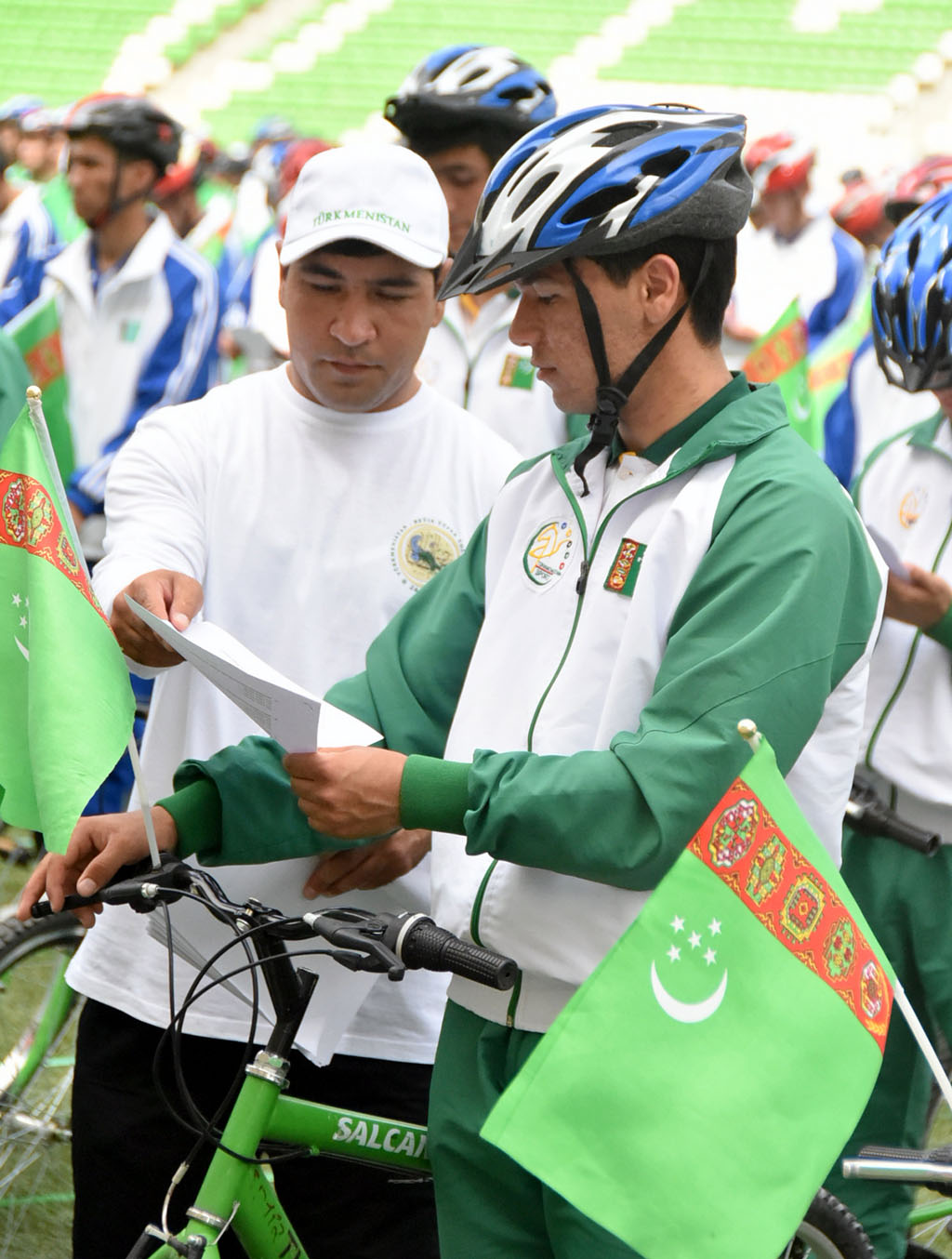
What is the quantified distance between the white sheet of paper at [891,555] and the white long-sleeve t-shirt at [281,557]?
1.00 m

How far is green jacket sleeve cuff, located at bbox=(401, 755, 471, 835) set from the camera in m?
2.29

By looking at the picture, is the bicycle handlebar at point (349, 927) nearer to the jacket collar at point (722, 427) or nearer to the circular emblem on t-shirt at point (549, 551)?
the circular emblem on t-shirt at point (549, 551)

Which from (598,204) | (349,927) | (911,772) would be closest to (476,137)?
(911,772)

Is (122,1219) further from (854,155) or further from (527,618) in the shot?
(854,155)

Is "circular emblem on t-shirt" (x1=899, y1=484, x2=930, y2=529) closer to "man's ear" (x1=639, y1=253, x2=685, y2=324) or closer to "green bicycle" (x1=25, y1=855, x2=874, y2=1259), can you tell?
"man's ear" (x1=639, y1=253, x2=685, y2=324)

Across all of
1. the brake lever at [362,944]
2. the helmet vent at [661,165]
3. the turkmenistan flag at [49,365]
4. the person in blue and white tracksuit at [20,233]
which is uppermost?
the helmet vent at [661,165]

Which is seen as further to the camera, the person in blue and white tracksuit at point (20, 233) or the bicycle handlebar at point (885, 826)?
the person in blue and white tracksuit at point (20, 233)

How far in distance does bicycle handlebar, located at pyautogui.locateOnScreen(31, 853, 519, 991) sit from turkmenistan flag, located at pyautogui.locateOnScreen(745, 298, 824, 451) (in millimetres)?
2888

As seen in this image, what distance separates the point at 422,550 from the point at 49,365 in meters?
3.31

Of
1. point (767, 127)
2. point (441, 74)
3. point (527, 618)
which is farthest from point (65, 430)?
point (767, 127)

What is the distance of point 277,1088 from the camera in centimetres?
252

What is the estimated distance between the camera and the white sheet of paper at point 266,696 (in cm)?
220

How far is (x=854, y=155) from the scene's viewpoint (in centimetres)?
2389

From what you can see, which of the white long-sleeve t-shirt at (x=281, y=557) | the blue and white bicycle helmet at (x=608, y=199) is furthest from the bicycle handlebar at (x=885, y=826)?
the blue and white bicycle helmet at (x=608, y=199)
